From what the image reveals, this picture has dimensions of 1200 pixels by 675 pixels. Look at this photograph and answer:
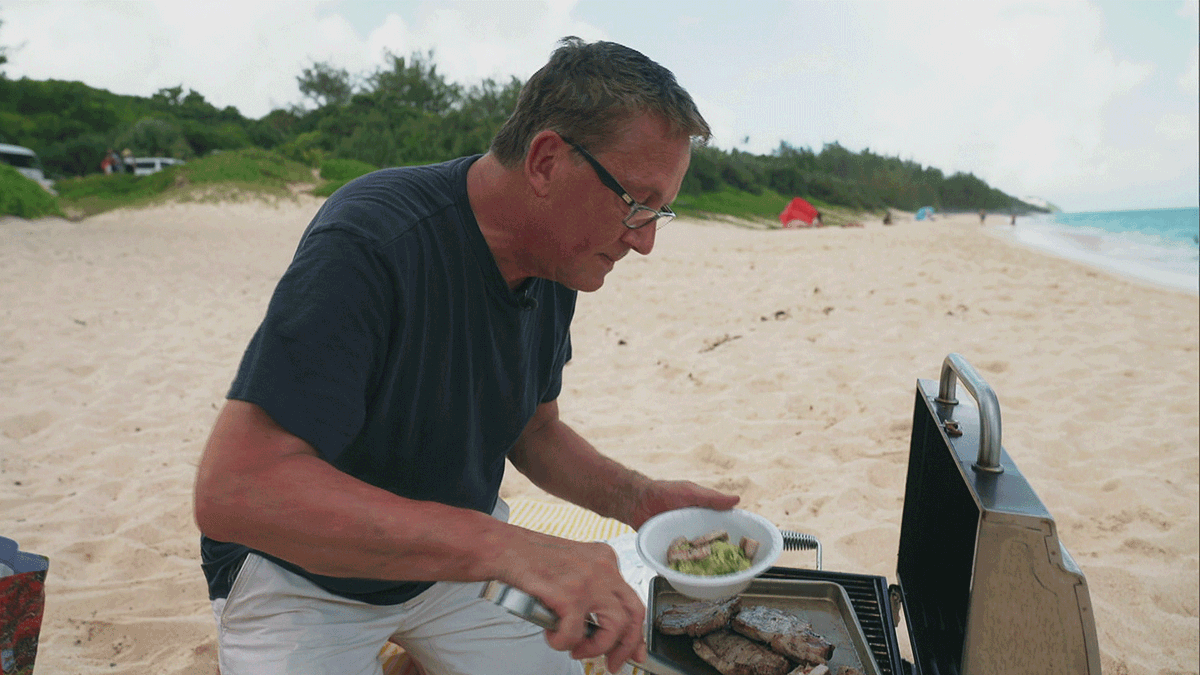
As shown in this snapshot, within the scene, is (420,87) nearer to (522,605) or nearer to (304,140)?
(304,140)

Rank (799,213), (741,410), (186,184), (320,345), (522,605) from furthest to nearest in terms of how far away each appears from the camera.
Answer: (799,213)
(186,184)
(741,410)
(320,345)
(522,605)

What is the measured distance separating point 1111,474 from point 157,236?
13435mm

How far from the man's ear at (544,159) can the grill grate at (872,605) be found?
97cm

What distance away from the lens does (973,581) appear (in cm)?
110

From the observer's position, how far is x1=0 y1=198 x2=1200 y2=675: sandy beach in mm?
→ 2615

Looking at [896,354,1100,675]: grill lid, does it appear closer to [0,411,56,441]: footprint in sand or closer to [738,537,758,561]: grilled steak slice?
[738,537,758,561]: grilled steak slice

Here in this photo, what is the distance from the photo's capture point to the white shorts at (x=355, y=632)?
1531mm

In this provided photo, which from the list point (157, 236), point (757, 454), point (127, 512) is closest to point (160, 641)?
point (127, 512)

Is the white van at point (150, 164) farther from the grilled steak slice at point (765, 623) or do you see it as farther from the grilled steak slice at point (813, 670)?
the grilled steak slice at point (813, 670)

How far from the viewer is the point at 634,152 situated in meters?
1.45

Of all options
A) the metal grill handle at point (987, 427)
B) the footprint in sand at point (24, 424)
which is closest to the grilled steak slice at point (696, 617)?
the metal grill handle at point (987, 427)

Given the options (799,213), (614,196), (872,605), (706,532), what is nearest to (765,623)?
(706,532)

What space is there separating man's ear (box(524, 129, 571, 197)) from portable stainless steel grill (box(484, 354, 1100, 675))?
86 cm

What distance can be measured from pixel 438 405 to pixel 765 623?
0.79 meters
